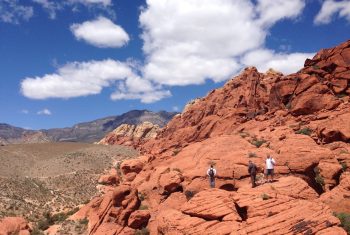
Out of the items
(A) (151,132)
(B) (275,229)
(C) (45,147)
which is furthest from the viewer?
(A) (151,132)

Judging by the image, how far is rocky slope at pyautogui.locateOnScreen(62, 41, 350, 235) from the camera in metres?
22.8

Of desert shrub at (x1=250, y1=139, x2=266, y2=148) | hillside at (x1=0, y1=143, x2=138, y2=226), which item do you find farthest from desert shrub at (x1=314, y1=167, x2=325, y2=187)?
hillside at (x1=0, y1=143, x2=138, y2=226)

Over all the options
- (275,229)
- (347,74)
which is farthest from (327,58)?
(275,229)

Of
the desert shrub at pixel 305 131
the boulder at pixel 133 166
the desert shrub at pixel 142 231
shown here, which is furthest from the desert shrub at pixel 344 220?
the boulder at pixel 133 166

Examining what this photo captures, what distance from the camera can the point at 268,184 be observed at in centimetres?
2581

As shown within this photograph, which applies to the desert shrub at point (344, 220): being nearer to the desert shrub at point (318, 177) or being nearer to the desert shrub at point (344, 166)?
the desert shrub at point (318, 177)

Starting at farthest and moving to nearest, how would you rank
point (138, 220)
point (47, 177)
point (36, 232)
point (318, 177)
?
point (47, 177), point (36, 232), point (138, 220), point (318, 177)

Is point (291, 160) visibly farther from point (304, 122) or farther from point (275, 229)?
point (304, 122)

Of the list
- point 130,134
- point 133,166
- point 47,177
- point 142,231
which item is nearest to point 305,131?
point 142,231

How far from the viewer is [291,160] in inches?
1211

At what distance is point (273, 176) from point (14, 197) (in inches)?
1631

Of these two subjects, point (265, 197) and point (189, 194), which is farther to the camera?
point (189, 194)

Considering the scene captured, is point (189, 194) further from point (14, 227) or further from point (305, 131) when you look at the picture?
point (14, 227)

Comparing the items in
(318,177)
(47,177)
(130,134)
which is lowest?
(318,177)
